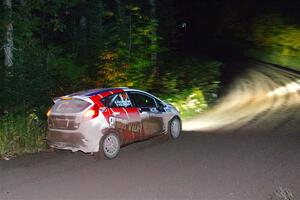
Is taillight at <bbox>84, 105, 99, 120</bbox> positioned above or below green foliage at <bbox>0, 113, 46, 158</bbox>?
above

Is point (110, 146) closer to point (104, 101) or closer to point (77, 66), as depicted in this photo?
point (104, 101)

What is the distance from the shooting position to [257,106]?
2005 cm

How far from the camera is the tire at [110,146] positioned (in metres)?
11.3

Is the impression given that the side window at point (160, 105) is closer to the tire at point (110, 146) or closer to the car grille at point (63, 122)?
the tire at point (110, 146)

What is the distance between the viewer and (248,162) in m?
10.3

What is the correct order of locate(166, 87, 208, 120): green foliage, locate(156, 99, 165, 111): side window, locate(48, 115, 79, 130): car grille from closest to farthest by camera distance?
locate(48, 115, 79, 130): car grille, locate(156, 99, 165, 111): side window, locate(166, 87, 208, 120): green foliage

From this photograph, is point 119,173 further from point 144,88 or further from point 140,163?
point 144,88

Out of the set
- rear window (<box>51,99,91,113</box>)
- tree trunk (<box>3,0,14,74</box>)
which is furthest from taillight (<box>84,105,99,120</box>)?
tree trunk (<box>3,0,14,74</box>)

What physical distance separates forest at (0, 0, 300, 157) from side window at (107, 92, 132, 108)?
2775 millimetres

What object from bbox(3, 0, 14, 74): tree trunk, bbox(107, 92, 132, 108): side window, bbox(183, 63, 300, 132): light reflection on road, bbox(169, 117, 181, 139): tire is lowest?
bbox(183, 63, 300, 132): light reflection on road

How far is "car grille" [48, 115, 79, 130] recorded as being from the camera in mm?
11381

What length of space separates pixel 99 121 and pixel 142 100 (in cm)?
209

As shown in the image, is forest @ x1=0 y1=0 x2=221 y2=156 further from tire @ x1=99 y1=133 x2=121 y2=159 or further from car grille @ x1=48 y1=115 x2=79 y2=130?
tire @ x1=99 y1=133 x2=121 y2=159

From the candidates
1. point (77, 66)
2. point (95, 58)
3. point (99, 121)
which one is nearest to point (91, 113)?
point (99, 121)
